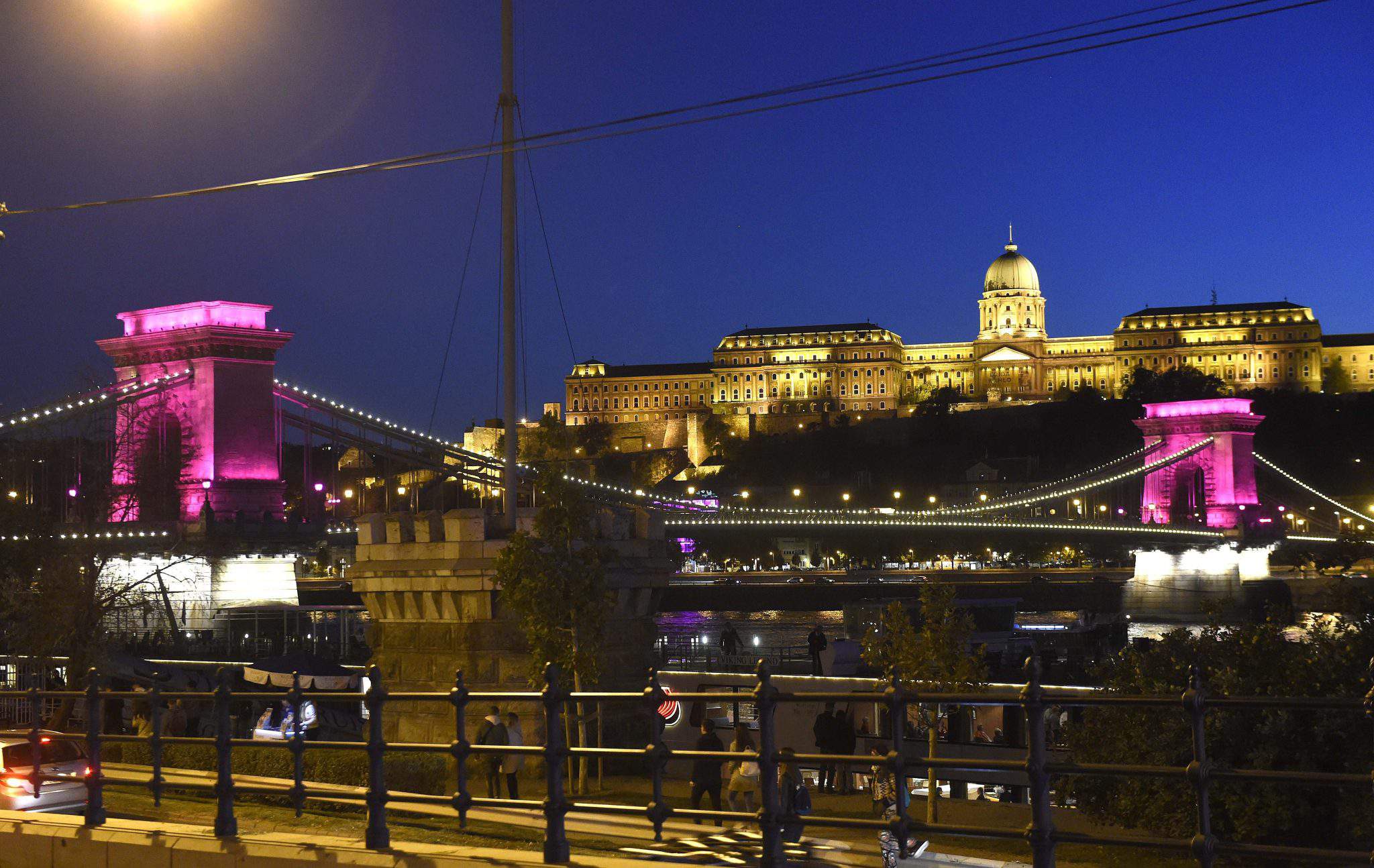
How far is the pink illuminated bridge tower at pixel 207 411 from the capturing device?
38844mm

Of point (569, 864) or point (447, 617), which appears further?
point (447, 617)

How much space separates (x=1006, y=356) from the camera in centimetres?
15875

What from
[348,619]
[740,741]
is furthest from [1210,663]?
[348,619]

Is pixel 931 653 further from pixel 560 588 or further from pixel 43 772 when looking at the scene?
pixel 43 772

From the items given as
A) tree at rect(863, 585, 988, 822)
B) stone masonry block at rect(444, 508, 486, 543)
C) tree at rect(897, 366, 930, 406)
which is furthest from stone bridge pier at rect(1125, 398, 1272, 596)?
tree at rect(897, 366, 930, 406)

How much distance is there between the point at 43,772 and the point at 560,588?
14.5 feet

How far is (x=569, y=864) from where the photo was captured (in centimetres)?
670

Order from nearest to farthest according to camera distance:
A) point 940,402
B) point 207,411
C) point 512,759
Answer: point 512,759, point 207,411, point 940,402

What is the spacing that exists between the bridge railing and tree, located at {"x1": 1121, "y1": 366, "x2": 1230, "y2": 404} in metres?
125

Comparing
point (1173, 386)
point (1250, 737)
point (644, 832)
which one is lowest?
point (644, 832)

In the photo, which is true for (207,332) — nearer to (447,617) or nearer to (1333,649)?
(447,617)

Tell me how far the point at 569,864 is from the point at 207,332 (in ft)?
113

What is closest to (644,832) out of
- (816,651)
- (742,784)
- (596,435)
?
(742,784)

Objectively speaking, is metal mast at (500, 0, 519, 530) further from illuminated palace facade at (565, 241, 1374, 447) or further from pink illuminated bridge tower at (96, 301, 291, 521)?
illuminated palace facade at (565, 241, 1374, 447)
